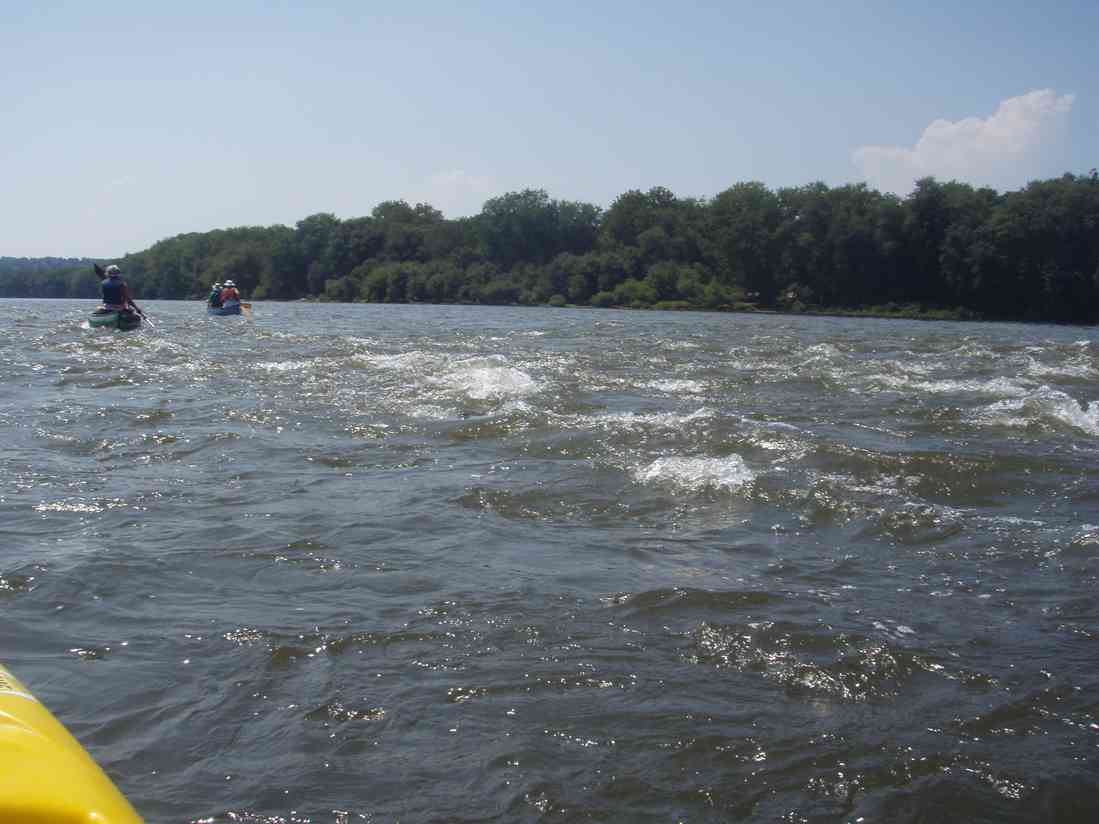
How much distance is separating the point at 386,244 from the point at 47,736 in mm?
94809

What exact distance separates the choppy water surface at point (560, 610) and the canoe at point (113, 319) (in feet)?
44.6

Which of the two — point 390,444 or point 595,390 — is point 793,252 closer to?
point 595,390

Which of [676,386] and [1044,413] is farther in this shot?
[676,386]

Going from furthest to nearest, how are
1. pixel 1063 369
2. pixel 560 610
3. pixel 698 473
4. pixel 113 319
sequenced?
pixel 113 319 < pixel 1063 369 < pixel 698 473 < pixel 560 610

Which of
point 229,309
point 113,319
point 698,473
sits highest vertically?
point 229,309

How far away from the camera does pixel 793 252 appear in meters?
69.2

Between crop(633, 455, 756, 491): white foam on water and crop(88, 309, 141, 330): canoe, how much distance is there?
18.9 m

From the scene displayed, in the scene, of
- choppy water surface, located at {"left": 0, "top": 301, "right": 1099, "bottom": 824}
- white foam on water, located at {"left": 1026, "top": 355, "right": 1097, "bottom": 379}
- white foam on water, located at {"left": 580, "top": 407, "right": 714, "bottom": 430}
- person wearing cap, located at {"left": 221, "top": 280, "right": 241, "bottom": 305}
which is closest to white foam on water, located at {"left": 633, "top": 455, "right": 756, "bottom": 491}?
choppy water surface, located at {"left": 0, "top": 301, "right": 1099, "bottom": 824}

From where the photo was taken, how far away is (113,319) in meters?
23.4

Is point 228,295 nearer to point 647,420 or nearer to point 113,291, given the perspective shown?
point 113,291

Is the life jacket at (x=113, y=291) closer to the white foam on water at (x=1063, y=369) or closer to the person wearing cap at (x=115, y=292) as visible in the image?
the person wearing cap at (x=115, y=292)

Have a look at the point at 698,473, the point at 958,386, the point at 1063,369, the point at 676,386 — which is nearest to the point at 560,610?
the point at 698,473

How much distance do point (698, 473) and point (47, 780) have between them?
6.03 m

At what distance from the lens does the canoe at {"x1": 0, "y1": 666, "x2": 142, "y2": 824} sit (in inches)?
79.4
